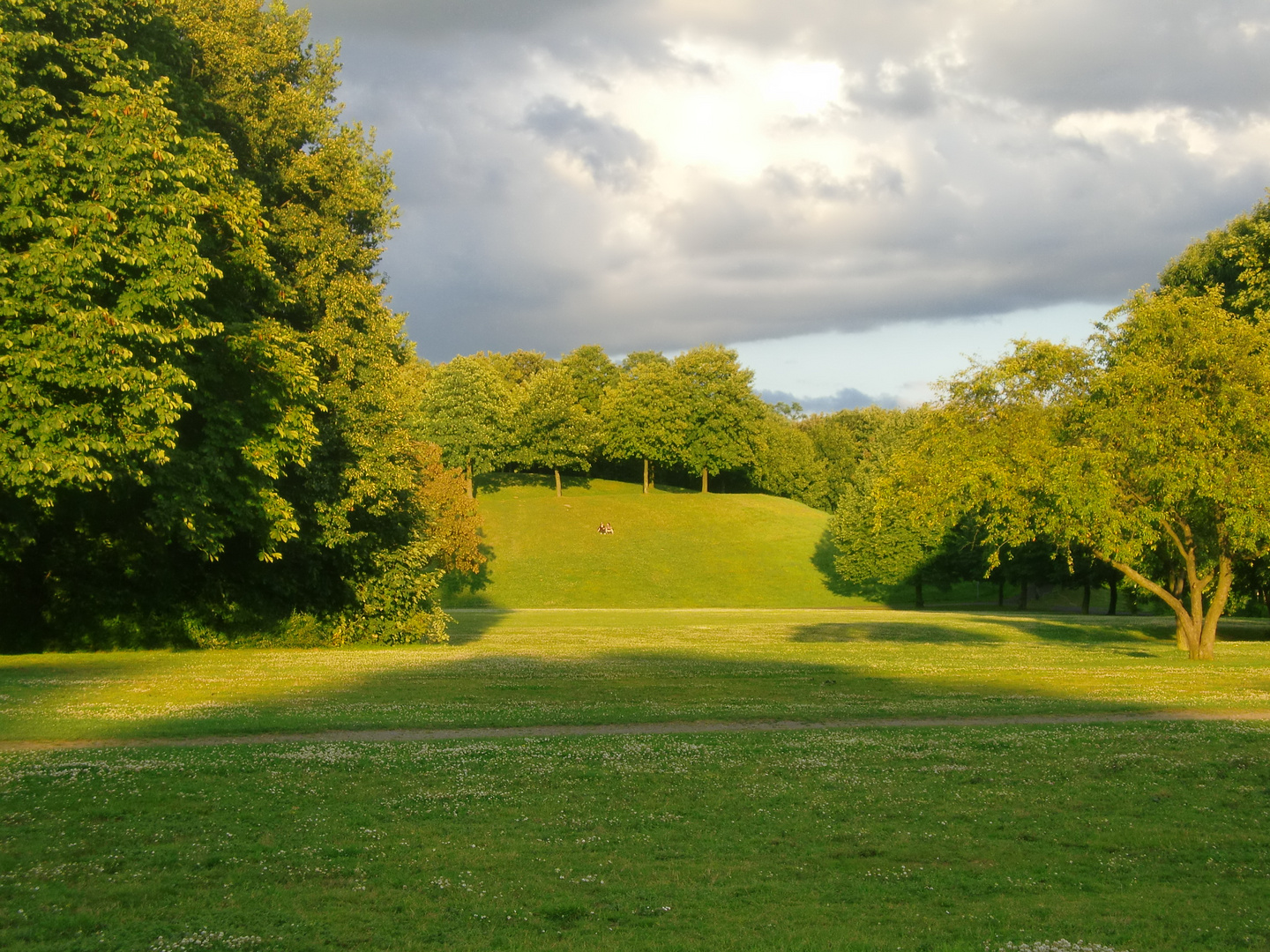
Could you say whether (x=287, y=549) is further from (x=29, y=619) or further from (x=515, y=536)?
(x=515, y=536)

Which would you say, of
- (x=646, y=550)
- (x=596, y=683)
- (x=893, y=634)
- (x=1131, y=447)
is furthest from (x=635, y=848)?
(x=646, y=550)

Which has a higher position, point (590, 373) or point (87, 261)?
point (590, 373)

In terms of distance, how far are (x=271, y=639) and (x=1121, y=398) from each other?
27.8 m

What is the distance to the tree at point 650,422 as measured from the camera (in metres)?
108

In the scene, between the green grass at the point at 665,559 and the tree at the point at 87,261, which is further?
the green grass at the point at 665,559

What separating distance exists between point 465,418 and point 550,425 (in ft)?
37.0

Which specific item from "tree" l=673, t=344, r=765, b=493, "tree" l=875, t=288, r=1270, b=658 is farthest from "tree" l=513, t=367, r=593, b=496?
"tree" l=875, t=288, r=1270, b=658

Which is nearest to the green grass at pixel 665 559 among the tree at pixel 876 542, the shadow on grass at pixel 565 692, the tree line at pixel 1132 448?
the tree at pixel 876 542

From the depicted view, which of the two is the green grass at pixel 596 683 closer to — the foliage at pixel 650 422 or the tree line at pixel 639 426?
the tree line at pixel 639 426

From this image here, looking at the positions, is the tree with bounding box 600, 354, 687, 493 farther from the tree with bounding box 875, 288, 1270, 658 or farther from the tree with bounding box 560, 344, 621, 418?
the tree with bounding box 875, 288, 1270, 658

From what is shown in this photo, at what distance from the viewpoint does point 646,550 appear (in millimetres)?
89688

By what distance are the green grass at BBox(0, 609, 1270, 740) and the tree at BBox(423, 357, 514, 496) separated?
57.6m

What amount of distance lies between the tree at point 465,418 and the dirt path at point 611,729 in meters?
75.6

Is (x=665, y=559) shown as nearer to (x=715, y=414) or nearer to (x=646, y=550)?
(x=646, y=550)
